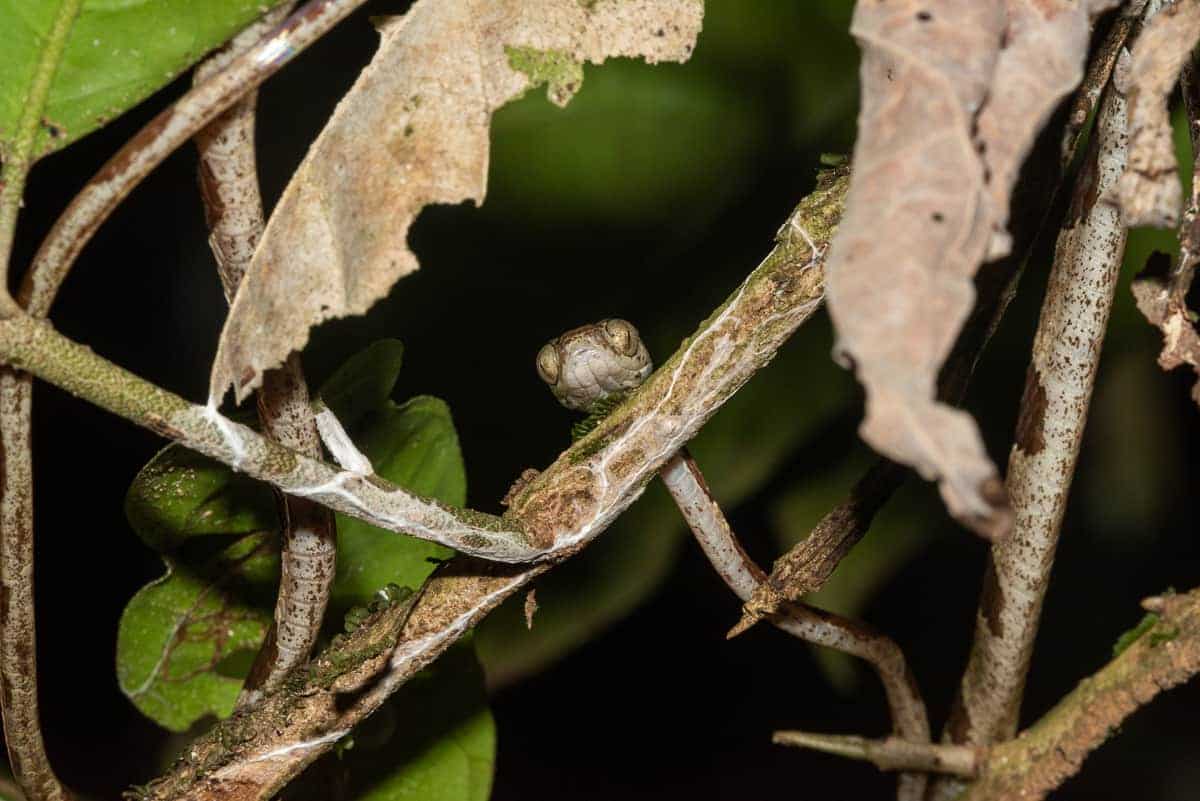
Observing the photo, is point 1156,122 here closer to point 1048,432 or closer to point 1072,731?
point 1048,432

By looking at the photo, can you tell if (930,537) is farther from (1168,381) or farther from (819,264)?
(819,264)

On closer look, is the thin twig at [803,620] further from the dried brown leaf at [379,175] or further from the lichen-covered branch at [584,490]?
the dried brown leaf at [379,175]

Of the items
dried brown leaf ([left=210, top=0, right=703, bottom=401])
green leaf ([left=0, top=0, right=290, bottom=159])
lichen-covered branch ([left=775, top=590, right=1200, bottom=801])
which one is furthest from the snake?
green leaf ([left=0, top=0, right=290, bottom=159])

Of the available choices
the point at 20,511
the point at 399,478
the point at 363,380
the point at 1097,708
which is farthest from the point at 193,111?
the point at 1097,708

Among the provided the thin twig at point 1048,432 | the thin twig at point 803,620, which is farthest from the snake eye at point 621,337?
the thin twig at point 1048,432

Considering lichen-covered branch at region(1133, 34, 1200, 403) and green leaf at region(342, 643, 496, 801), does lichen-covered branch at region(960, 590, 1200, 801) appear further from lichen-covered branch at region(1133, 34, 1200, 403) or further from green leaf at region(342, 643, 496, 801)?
green leaf at region(342, 643, 496, 801)
